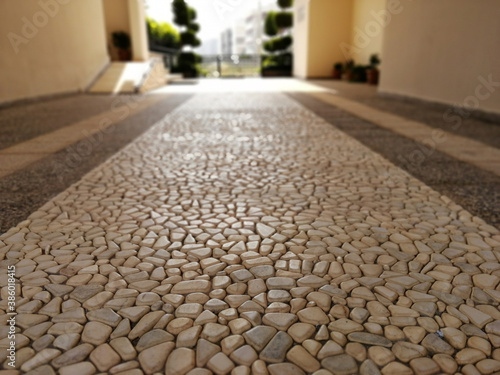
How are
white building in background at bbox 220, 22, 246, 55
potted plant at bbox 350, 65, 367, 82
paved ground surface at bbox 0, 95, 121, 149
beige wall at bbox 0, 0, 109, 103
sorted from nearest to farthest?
1. paved ground surface at bbox 0, 95, 121, 149
2. beige wall at bbox 0, 0, 109, 103
3. potted plant at bbox 350, 65, 367, 82
4. white building in background at bbox 220, 22, 246, 55

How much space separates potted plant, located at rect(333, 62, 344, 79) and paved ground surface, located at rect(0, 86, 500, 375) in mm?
14210

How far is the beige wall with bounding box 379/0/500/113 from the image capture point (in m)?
5.18

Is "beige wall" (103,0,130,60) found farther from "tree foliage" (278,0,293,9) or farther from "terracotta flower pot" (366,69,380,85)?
"terracotta flower pot" (366,69,380,85)

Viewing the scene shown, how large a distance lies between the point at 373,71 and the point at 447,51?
6809mm

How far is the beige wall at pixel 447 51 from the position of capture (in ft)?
17.0

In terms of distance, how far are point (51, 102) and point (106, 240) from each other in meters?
7.56

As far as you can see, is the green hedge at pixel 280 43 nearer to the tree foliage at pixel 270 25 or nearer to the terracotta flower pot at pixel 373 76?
the tree foliage at pixel 270 25

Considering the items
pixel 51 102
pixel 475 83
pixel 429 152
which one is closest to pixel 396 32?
pixel 475 83

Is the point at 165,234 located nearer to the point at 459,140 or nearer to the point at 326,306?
the point at 326,306

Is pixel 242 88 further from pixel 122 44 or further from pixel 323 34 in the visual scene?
pixel 323 34

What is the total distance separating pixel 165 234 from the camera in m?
2.01

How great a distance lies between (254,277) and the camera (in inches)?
63.4

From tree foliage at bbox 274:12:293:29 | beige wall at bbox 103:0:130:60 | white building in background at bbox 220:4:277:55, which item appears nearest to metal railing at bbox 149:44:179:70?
beige wall at bbox 103:0:130:60

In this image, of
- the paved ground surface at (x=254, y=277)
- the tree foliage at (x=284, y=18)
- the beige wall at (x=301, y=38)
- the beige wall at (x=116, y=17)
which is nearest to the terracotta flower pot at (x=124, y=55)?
the beige wall at (x=116, y=17)
